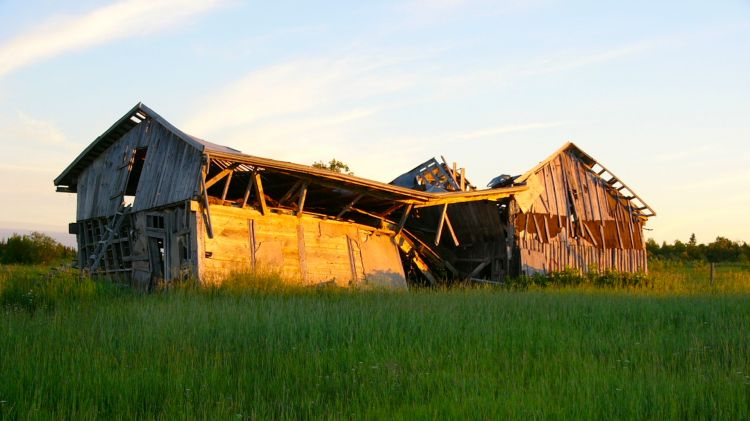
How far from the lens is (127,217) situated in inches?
765

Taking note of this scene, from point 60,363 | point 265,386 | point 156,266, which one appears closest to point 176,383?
point 265,386

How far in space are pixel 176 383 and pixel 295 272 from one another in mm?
11501

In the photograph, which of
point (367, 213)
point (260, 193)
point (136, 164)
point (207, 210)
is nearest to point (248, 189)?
point (260, 193)

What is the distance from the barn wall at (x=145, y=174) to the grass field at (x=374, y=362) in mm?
5289

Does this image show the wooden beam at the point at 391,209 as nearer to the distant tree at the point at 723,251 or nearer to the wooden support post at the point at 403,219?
the wooden support post at the point at 403,219

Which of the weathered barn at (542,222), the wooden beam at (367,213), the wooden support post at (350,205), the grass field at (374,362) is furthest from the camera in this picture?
the weathered barn at (542,222)

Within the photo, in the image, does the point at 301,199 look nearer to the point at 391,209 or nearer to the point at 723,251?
the point at 391,209

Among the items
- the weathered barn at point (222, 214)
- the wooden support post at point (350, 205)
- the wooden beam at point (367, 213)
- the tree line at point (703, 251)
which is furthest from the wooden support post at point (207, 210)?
the tree line at point (703, 251)

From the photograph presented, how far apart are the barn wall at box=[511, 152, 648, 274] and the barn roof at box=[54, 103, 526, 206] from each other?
1577 millimetres

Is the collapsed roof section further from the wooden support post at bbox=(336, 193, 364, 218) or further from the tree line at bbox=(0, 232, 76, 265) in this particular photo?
the tree line at bbox=(0, 232, 76, 265)

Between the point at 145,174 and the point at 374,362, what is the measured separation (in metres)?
13.0

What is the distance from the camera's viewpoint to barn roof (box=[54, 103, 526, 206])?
16.4 meters

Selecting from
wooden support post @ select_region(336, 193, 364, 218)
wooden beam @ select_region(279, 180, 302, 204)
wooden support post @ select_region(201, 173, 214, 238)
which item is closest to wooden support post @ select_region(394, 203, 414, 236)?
wooden support post @ select_region(336, 193, 364, 218)

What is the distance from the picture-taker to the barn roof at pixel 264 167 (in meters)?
16.4
